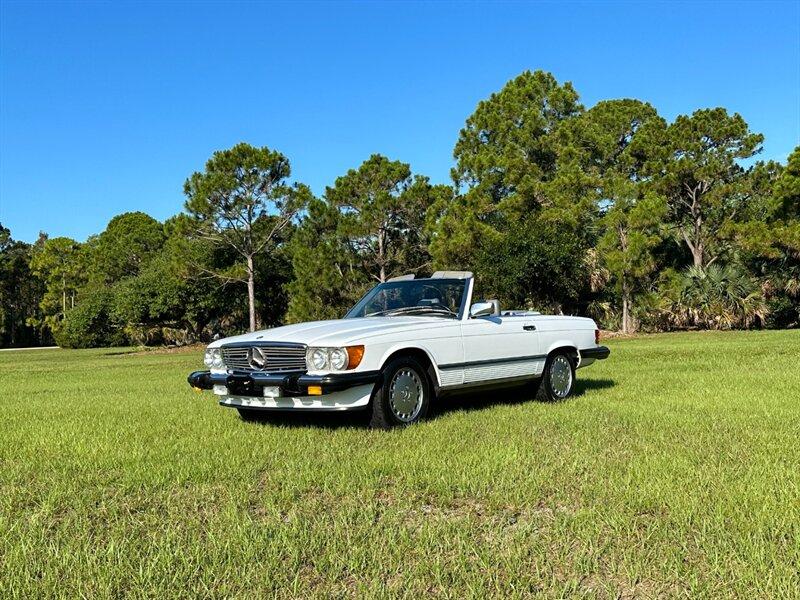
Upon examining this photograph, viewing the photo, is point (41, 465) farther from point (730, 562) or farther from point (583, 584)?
point (730, 562)

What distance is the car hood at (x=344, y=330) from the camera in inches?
263

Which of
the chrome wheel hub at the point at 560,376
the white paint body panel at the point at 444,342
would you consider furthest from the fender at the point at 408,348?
the chrome wheel hub at the point at 560,376

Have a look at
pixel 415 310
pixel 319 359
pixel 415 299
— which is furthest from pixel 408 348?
pixel 415 299

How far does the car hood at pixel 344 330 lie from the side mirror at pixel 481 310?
0.98 feet

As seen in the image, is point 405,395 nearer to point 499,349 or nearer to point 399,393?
point 399,393

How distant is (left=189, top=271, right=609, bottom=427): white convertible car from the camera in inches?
262

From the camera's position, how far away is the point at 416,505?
14.1 feet

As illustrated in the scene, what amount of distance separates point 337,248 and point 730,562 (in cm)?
3467

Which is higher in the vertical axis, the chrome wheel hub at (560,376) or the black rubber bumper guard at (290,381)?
the black rubber bumper guard at (290,381)

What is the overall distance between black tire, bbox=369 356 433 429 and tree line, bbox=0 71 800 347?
22588 millimetres

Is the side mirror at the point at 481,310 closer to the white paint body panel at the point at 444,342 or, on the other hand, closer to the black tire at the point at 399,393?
the white paint body panel at the point at 444,342

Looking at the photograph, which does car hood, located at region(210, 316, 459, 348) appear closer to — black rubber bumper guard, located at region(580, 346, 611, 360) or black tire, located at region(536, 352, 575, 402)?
black tire, located at region(536, 352, 575, 402)

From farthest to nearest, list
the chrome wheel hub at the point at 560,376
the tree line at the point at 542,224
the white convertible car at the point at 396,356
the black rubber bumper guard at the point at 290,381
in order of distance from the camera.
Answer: the tree line at the point at 542,224, the chrome wheel hub at the point at 560,376, the white convertible car at the point at 396,356, the black rubber bumper guard at the point at 290,381

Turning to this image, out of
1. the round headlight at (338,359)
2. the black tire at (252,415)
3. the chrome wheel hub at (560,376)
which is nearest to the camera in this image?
the round headlight at (338,359)
